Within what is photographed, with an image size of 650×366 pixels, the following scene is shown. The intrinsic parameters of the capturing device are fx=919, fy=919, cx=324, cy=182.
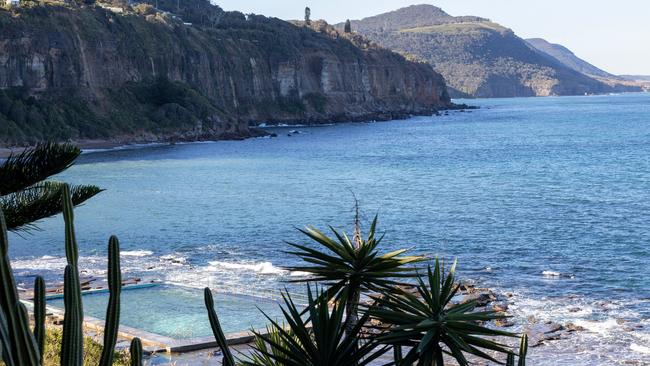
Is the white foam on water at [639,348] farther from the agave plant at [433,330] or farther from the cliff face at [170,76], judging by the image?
the cliff face at [170,76]

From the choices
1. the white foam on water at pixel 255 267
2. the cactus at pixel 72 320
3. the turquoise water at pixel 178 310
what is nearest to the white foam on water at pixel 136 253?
the white foam on water at pixel 255 267

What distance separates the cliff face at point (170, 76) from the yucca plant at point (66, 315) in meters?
72.1

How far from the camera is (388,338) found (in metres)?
6.95

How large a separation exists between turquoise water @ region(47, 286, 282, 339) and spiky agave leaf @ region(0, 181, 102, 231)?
1028 centimetres

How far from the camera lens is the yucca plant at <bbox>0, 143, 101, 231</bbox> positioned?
25.5ft

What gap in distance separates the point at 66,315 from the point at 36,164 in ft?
7.53

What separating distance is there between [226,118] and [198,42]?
17.9 m

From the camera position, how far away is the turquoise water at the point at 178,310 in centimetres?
1950

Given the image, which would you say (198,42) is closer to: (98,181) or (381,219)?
(98,181)

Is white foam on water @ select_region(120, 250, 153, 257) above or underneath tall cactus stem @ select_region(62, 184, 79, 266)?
underneath

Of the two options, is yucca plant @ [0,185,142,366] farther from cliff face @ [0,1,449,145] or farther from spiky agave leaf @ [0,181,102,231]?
cliff face @ [0,1,449,145]

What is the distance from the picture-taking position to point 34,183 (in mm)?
8070

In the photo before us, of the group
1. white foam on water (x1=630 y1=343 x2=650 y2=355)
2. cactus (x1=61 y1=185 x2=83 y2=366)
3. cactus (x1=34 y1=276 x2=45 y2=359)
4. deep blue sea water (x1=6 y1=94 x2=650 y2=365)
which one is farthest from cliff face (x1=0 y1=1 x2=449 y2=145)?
cactus (x1=61 y1=185 x2=83 y2=366)

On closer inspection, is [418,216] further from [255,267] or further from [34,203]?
[34,203]
